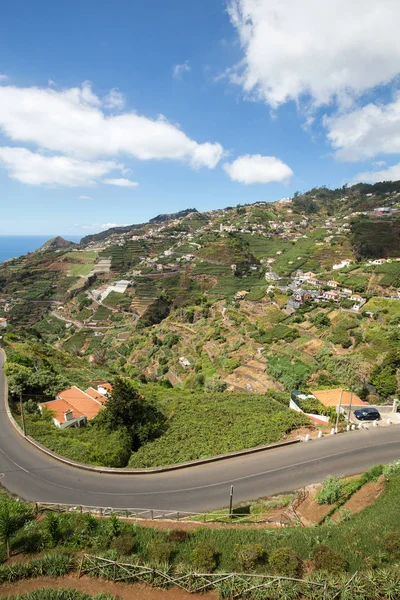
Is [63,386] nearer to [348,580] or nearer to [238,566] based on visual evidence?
[238,566]

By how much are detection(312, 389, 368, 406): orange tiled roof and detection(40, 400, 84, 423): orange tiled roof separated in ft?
64.1

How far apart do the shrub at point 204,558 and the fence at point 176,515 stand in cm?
241

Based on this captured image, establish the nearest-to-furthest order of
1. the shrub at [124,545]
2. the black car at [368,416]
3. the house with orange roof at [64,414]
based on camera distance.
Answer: the shrub at [124,545] → the black car at [368,416] → the house with orange roof at [64,414]

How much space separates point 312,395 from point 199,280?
6184 centimetres

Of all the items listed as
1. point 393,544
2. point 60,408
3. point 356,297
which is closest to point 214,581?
point 393,544

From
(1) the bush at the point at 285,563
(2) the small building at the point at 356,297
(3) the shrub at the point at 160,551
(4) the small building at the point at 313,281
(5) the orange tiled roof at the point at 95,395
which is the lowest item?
(5) the orange tiled roof at the point at 95,395

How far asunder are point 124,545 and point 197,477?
20.3 ft

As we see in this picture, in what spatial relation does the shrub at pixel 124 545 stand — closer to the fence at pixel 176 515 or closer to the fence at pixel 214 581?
the fence at pixel 214 581

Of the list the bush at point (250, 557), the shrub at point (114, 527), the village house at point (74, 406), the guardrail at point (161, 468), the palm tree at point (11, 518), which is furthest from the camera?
the village house at point (74, 406)

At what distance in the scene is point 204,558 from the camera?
798 centimetres

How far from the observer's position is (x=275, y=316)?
50.6 metres

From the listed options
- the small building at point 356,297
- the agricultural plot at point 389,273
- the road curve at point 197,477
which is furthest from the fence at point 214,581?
the agricultural plot at point 389,273

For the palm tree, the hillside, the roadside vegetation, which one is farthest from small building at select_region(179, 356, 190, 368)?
the roadside vegetation

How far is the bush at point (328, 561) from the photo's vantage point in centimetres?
737
